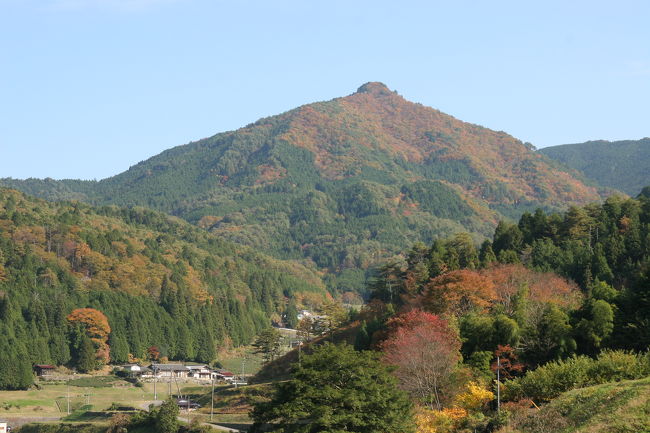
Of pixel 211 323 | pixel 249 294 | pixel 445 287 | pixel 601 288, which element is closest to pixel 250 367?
pixel 211 323

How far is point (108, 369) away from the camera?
115 meters

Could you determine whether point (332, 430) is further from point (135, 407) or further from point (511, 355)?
point (135, 407)

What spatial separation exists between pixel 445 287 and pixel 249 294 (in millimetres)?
92798

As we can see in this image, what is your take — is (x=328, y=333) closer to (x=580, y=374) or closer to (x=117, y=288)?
(x=580, y=374)

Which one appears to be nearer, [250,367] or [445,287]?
[445,287]

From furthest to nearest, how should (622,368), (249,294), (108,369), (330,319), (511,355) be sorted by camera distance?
(249,294) → (108,369) → (330,319) → (511,355) → (622,368)

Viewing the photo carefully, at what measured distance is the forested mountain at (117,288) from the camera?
4496 inches

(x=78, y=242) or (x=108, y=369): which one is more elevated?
(x=78, y=242)

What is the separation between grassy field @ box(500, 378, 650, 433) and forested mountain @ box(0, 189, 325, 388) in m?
74.6

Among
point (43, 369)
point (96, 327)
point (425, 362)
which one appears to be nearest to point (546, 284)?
point (425, 362)

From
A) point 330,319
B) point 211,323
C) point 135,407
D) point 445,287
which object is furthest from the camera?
point 211,323

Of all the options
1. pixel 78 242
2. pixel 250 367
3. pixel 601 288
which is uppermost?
pixel 78 242

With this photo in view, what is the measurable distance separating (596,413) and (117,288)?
111 metres

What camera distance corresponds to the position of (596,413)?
33.6 meters
